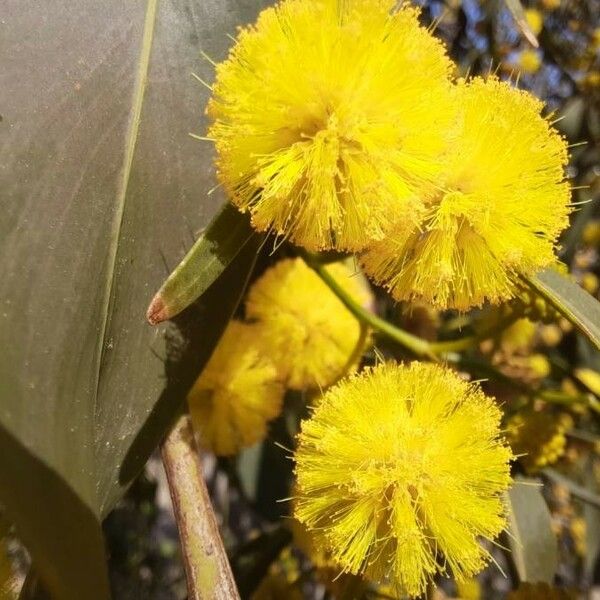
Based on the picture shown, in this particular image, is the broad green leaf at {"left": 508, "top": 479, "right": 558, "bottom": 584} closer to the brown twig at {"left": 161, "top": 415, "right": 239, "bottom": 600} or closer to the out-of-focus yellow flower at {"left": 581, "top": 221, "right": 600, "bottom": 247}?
the brown twig at {"left": 161, "top": 415, "right": 239, "bottom": 600}

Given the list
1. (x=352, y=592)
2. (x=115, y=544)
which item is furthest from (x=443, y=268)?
(x=115, y=544)

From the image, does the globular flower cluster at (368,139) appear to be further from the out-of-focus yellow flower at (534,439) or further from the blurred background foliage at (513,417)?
the out-of-focus yellow flower at (534,439)

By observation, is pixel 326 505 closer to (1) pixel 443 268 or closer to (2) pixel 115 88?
(1) pixel 443 268

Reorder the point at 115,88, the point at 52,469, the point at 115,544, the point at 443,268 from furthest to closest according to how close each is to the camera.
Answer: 1. the point at 115,544
2. the point at 115,88
3. the point at 443,268
4. the point at 52,469

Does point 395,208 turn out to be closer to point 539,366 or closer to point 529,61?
point 539,366

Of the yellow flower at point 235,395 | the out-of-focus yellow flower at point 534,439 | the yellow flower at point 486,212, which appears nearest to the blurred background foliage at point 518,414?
the out-of-focus yellow flower at point 534,439

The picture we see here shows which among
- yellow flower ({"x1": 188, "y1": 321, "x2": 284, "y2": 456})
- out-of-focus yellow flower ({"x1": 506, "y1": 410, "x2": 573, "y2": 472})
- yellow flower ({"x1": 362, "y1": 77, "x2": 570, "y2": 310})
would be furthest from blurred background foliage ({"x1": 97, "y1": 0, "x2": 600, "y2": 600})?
yellow flower ({"x1": 362, "y1": 77, "x2": 570, "y2": 310})
